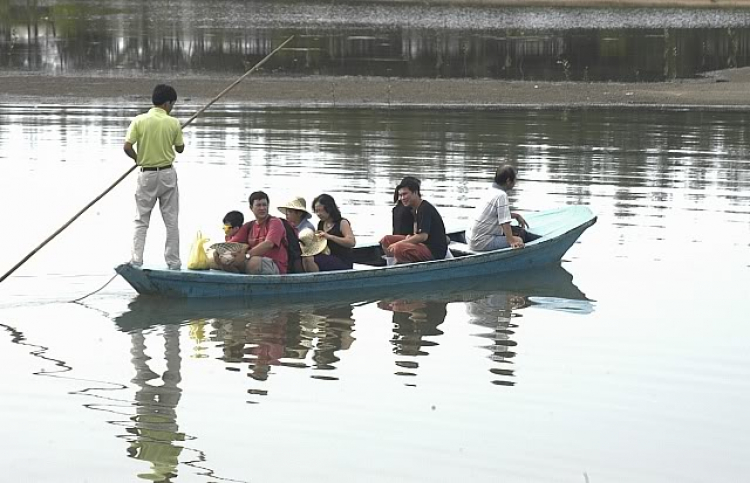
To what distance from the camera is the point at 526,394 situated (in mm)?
10055

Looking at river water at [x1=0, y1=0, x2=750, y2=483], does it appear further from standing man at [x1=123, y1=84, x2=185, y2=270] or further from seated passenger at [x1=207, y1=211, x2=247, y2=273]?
standing man at [x1=123, y1=84, x2=185, y2=270]

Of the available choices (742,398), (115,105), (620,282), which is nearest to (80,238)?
(620,282)

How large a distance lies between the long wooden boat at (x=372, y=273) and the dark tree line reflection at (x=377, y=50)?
1921 cm

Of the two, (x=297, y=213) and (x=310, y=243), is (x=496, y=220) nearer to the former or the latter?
(x=310, y=243)

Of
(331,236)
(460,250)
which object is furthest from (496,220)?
(331,236)

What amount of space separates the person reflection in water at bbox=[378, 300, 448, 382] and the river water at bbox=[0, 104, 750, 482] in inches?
1.3

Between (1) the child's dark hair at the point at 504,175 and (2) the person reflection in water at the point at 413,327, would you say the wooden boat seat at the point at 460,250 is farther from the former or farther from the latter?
(2) the person reflection in water at the point at 413,327

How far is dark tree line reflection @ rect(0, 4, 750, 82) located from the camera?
3478 cm

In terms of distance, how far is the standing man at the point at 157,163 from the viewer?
40.8 ft

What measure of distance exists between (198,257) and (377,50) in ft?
90.5

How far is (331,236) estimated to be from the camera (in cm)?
1331

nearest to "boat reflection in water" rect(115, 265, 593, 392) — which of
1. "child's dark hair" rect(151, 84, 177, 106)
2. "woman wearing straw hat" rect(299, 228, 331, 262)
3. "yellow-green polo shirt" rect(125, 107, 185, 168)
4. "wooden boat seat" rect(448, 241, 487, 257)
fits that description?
"wooden boat seat" rect(448, 241, 487, 257)

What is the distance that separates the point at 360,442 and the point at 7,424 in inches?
92.7

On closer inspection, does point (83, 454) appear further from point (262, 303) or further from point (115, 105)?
point (115, 105)
